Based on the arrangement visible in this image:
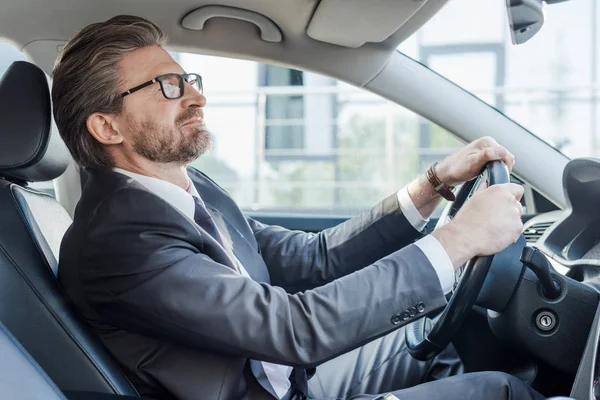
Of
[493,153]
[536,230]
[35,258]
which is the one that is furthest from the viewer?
[536,230]

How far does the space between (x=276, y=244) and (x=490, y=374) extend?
29.5 inches

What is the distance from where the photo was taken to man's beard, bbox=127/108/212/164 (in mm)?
1489

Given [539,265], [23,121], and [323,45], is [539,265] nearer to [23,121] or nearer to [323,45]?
[323,45]

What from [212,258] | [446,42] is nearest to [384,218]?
[212,258]

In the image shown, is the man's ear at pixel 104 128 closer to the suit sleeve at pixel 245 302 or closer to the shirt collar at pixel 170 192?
the shirt collar at pixel 170 192

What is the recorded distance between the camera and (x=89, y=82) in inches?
59.1

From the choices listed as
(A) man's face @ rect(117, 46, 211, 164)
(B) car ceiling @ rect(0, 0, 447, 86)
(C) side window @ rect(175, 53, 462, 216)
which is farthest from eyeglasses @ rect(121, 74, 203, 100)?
(C) side window @ rect(175, 53, 462, 216)

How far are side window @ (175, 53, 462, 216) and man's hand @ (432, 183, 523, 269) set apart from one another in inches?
70.5

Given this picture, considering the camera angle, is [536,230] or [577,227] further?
[536,230]

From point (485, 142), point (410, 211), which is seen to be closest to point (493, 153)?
point (485, 142)

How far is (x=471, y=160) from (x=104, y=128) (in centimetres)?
80

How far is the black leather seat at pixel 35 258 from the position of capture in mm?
1269

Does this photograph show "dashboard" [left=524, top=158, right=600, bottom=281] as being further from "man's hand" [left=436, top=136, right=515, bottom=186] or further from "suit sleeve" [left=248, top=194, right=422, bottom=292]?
"suit sleeve" [left=248, top=194, right=422, bottom=292]

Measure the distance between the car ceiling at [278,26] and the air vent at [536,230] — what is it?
64 centimetres
